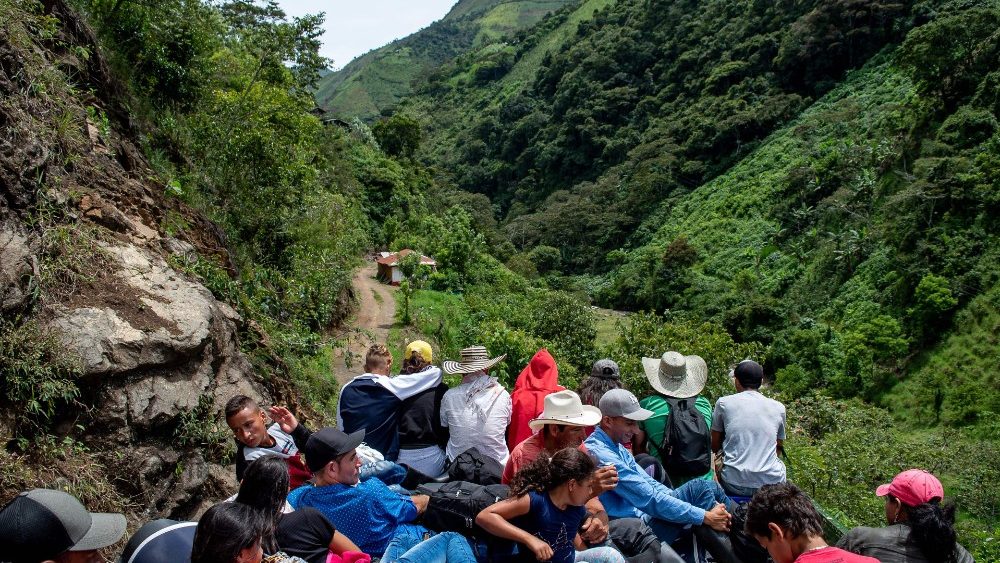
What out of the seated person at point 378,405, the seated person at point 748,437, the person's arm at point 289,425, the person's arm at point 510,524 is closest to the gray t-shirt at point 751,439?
the seated person at point 748,437

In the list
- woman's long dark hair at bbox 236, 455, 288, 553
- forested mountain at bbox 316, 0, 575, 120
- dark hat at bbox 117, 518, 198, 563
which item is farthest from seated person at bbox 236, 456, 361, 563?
forested mountain at bbox 316, 0, 575, 120

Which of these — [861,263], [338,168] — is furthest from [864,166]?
[338,168]

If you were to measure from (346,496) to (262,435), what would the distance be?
776 mm

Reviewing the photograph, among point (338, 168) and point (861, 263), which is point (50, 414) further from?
point (861, 263)

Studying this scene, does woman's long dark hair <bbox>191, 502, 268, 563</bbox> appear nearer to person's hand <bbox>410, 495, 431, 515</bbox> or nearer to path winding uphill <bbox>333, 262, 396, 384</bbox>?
person's hand <bbox>410, 495, 431, 515</bbox>

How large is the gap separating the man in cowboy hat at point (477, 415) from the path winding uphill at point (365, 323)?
22.8 feet

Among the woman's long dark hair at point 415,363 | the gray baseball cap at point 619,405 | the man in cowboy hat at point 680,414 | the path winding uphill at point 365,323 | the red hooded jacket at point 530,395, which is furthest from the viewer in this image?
the path winding uphill at point 365,323

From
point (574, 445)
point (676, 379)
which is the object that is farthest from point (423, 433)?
point (676, 379)

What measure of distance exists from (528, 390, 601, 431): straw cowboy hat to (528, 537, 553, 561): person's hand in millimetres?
750

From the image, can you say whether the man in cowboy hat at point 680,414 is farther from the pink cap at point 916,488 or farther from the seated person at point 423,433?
the seated person at point 423,433

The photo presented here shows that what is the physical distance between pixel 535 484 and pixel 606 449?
856mm

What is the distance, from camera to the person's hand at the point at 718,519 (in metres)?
3.76

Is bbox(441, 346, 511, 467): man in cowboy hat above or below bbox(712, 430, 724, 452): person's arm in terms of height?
above

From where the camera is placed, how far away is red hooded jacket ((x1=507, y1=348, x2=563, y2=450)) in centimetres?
465
